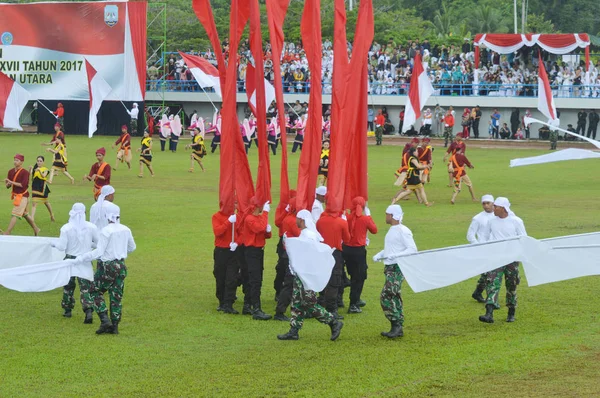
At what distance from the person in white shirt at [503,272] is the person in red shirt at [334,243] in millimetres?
2015

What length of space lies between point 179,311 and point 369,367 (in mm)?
3988

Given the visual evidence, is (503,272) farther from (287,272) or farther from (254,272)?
(254,272)

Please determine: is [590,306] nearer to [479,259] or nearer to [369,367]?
[479,259]

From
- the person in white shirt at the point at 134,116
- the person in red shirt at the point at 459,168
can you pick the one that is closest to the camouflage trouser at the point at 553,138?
the person in red shirt at the point at 459,168

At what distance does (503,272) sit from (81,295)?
18.9ft

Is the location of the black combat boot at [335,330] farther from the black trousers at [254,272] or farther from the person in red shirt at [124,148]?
the person in red shirt at [124,148]

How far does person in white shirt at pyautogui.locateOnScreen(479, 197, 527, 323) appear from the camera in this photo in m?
13.4

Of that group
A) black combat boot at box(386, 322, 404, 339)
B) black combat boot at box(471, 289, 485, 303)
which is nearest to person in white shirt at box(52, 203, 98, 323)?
black combat boot at box(386, 322, 404, 339)

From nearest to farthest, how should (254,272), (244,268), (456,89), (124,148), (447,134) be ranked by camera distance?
(254,272)
(244,268)
(124,148)
(447,134)
(456,89)

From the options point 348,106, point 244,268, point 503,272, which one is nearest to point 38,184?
point 244,268

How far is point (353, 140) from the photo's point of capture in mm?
15336

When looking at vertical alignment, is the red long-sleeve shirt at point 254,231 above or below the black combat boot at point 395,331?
above

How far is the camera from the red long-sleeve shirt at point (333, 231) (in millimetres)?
13406

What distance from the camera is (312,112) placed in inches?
576
